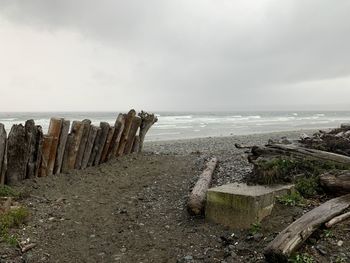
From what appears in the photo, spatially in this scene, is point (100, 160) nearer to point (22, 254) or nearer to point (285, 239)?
point (22, 254)

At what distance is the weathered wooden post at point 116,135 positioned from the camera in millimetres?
9445

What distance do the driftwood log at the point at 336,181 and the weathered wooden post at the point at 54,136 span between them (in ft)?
15.8

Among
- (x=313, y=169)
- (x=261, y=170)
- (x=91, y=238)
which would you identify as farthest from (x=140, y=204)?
(x=313, y=169)

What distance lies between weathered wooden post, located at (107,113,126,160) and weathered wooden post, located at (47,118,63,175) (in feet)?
5.83

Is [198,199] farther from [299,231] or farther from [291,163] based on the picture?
[299,231]

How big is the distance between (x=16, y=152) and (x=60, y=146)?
41.1 inches

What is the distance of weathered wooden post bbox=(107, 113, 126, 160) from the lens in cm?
945

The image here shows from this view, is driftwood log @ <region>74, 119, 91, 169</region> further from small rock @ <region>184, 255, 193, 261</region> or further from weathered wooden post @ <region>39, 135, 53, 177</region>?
small rock @ <region>184, 255, 193, 261</region>

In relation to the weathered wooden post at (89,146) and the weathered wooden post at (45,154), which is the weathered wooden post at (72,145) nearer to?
the weathered wooden post at (89,146)

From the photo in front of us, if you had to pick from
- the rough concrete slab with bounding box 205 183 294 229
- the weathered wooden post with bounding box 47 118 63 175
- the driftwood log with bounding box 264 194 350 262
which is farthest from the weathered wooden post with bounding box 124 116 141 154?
the driftwood log with bounding box 264 194 350 262

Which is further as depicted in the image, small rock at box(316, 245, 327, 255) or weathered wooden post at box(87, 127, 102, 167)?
weathered wooden post at box(87, 127, 102, 167)

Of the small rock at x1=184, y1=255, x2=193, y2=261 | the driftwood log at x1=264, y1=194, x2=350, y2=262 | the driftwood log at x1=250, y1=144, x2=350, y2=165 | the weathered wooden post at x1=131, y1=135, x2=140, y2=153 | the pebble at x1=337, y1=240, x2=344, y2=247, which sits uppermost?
the driftwood log at x1=250, y1=144, x2=350, y2=165

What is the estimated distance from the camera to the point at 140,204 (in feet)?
22.7

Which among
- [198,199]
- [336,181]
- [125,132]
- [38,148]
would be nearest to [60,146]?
[38,148]
